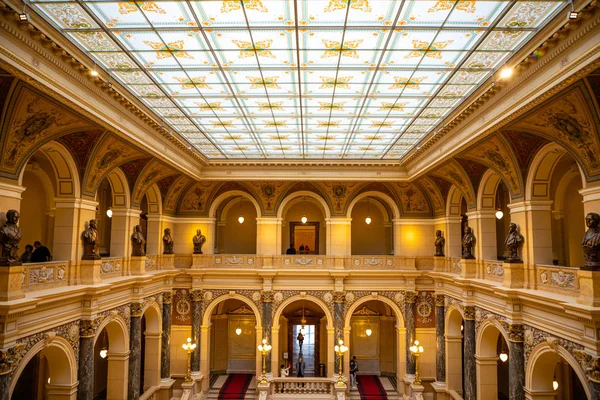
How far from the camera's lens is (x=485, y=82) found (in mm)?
10422

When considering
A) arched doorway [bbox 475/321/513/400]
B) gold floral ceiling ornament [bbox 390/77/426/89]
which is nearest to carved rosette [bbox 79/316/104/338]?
gold floral ceiling ornament [bbox 390/77/426/89]

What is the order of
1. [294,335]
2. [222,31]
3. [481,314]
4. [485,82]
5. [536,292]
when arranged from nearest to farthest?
[222,31] < [485,82] < [536,292] < [481,314] < [294,335]

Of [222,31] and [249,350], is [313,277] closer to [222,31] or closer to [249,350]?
[249,350]

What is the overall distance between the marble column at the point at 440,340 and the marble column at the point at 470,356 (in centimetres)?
279

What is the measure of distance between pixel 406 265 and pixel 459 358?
423 cm

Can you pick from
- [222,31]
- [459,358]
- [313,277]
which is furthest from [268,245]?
[222,31]

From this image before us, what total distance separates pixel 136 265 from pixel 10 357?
6.82 meters

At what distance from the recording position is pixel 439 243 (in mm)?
19172

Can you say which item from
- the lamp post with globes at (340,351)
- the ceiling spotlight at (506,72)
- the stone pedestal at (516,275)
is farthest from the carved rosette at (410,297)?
the ceiling spotlight at (506,72)

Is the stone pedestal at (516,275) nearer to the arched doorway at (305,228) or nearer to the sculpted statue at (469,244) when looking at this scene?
the sculpted statue at (469,244)

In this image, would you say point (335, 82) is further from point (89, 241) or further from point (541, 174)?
point (89, 241)

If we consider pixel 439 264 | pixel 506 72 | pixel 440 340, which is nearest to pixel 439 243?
pixel 439 264

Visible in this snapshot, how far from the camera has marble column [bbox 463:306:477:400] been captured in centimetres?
1498

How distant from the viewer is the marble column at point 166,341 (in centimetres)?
1858
